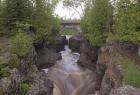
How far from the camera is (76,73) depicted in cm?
2225

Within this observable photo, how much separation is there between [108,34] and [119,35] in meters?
2.34

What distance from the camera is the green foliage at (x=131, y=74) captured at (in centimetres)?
1300

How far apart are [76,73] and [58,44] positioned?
30.6ft

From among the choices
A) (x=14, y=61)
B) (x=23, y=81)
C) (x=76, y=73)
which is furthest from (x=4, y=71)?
(x=76, y=73)

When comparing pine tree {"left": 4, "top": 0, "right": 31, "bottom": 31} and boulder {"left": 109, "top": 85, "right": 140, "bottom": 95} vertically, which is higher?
pine tree {"left": 4, "top": 0, "right": 31, "bottom": 31}

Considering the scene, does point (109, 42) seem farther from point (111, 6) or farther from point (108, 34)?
point (111, 6)

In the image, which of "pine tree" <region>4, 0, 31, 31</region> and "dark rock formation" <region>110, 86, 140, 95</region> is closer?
"dark rock formation" <region>110, 86, 140, 95</region>

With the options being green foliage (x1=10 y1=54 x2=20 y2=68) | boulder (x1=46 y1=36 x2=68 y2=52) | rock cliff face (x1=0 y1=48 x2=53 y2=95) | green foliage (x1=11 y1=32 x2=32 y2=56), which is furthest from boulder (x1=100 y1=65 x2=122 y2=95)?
boulder (x1=46 y1=36 x2=68 y2=52)

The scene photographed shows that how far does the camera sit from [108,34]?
65.7 feet

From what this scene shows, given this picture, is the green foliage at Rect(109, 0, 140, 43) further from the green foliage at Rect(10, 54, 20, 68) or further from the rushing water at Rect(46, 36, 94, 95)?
the green foliage at Rect(10, 54, 20, 68)

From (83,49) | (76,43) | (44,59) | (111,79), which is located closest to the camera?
(111,79)

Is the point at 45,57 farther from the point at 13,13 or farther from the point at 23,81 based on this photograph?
the point at 23,81

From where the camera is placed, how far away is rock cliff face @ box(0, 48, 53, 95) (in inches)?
505

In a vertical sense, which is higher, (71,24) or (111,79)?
(71,24)
